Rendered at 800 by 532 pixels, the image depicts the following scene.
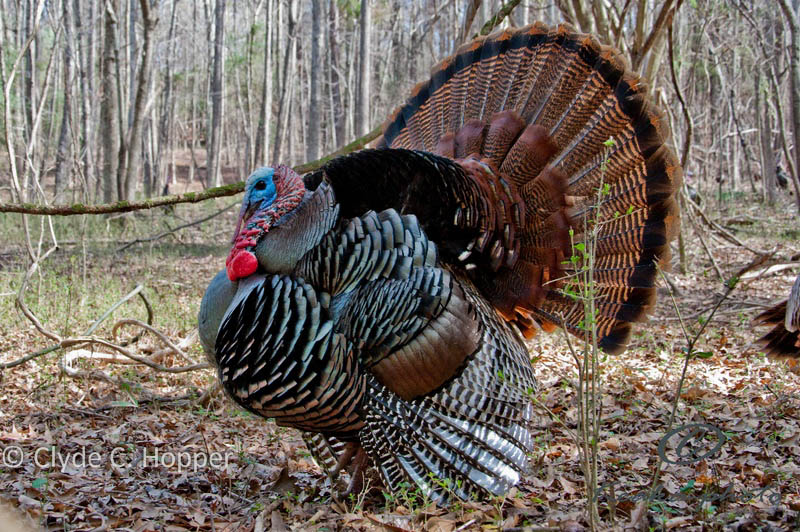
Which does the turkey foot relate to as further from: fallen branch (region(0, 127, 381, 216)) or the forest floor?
fallen branch (region(0, 127, 381, 216))

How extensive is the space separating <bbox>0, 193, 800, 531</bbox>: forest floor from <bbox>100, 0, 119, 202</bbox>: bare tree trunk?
7.56 metres

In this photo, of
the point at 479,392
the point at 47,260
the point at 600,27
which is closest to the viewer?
the point at 479,392

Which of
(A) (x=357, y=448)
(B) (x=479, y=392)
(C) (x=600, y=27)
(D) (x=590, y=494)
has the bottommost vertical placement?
(A) (x=357, y=448)

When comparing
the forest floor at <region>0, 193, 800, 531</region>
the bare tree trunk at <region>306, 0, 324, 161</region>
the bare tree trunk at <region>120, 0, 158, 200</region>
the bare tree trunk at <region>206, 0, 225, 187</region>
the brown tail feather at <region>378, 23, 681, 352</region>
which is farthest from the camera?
the bare tree trunk at <region>206, 0, 225, 187</region>

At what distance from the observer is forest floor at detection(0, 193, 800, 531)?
338 cm

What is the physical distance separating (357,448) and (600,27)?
544 cm

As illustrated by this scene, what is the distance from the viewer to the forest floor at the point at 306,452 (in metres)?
3.38

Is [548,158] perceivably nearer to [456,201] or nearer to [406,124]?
[456,201]

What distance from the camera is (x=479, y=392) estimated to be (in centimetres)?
372

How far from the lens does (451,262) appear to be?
4137mm

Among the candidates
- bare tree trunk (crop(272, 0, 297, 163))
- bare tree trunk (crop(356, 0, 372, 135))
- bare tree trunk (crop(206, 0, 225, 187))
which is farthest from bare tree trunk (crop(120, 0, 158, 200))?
bare tree trunk (crop(206, 0, 225, 187))

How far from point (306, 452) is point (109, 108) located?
12.8 m

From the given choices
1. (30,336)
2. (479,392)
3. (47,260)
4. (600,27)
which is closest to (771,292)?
(600,27)

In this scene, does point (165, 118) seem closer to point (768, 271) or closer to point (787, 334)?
point (768, 271)
